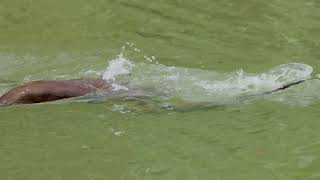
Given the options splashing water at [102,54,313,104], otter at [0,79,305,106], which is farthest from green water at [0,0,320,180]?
splashing water at [102,54,313,104]

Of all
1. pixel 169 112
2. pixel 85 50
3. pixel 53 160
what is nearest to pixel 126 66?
pixel 85 50

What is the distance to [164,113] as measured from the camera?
6465 millimetres

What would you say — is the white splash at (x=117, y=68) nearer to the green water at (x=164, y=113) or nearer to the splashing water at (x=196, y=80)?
the splashing water at (x=196, y=80)

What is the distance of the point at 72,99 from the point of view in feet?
21.9

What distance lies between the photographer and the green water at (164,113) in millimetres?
5309

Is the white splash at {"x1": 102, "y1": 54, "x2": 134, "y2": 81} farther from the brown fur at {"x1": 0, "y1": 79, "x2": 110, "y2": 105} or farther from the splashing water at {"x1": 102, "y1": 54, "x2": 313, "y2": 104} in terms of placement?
the brown fur at {"x1": 0, "y1": 79, "x2": 110, "y2": 105}

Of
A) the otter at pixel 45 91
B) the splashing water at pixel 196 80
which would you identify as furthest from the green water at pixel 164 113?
the splashing water at pixel 196 80

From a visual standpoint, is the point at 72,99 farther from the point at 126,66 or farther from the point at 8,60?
the point at 8,60

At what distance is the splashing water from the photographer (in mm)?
7008

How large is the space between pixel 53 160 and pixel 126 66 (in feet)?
9.13

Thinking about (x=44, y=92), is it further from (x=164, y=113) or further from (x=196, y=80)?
(x=196, y=80)

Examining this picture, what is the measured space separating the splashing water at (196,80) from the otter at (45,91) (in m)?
0.36

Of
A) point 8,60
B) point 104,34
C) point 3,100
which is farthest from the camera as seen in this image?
point 104,34

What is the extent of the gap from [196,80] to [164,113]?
120 centimetres
